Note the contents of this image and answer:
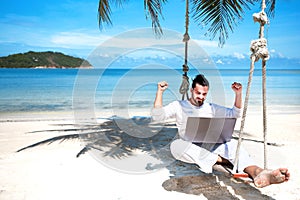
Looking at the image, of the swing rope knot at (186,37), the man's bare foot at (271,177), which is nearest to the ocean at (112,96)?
the swing rope knot at (186,37)

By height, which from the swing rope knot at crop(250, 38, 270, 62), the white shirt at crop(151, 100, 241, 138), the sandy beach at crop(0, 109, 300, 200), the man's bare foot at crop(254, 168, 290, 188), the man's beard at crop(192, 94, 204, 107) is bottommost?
the sandy beach at crop(0, 109, 300, 200)

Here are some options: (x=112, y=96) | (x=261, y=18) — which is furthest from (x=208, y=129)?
(x=112, y=96)

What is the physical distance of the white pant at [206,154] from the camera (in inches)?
101

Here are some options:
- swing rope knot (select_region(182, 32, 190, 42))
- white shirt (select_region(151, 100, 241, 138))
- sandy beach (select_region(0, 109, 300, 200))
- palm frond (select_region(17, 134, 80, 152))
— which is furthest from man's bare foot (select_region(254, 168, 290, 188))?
palm frond (select_region(17, 134, 80, 152))

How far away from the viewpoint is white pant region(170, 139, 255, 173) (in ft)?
8.41

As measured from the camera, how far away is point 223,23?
166 inches

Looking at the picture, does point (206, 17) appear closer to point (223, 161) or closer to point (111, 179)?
point (223, 161)

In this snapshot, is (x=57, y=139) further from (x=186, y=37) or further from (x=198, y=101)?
(x=198, y=101)

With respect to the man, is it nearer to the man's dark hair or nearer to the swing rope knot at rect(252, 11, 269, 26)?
the man's dark hair

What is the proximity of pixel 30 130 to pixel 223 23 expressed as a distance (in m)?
3.87

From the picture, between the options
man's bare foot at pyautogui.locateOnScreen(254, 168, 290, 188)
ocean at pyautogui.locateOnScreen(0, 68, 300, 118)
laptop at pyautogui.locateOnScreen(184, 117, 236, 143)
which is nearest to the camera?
man's bare foot at pyautogui.locateOnScreen(254, 168, 290, 188)

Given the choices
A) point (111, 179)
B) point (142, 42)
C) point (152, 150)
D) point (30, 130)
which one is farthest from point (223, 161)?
point (30, 130)

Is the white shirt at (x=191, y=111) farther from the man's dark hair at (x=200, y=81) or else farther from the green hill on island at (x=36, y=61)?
the green hill on island at (x=36, y=61)

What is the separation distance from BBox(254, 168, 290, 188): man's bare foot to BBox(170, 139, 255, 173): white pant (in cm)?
33
